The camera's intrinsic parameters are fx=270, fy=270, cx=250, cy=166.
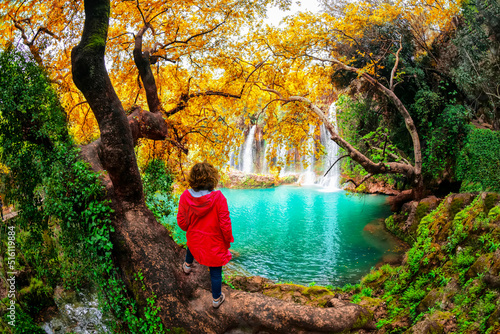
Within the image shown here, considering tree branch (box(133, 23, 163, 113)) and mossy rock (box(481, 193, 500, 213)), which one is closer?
mossy rock (box(481, 193, 500, 213))

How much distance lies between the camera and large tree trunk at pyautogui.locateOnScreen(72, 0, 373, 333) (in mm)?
3207

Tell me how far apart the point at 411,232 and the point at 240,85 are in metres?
7.00

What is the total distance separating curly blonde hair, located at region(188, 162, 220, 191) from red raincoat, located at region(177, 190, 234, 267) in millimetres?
112

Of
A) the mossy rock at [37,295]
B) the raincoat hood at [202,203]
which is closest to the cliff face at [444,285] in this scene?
the raincoat hood at [202,203]

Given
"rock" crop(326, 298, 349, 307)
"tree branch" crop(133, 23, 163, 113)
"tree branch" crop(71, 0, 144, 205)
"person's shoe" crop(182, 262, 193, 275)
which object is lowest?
"rock" crop(326, 298, 349, 307)

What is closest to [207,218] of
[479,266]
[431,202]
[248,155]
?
[479,266]

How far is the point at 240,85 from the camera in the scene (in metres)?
8.43

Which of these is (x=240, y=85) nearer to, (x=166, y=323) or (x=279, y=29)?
(x=279, y=29)

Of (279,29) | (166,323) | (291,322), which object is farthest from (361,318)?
(279,29)

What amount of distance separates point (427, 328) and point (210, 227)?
2346mm

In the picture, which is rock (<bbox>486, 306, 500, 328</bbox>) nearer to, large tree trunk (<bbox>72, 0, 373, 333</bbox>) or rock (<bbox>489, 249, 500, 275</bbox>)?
rock (<bbox>489, 249, 500, 275</bbox>)

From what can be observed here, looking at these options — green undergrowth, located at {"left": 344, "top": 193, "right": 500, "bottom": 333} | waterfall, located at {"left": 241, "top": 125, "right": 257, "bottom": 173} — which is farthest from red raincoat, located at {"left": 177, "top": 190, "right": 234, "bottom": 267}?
waterfall, located at {"left": 241, "top": 125, "right": 257, "bottom": 173}

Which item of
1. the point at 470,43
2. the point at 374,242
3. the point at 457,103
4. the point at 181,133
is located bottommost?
the point at 374,242

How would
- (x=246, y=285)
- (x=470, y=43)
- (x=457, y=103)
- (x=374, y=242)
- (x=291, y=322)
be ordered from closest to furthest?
(x=291, y=322), (x=246, y=285), (x=470, y=43), (x=374, y=242), (x=457, y=103)
